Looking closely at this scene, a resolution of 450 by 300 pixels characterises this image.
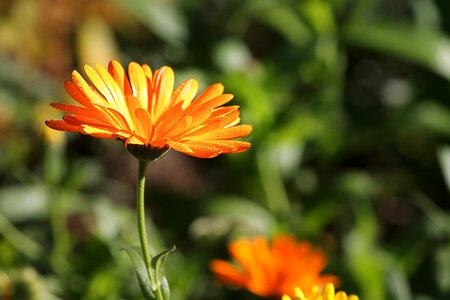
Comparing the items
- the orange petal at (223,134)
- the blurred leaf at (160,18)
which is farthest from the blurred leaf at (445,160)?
the orange petal at (223,134)

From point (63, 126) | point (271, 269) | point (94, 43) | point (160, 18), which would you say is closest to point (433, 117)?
point (160, 18)

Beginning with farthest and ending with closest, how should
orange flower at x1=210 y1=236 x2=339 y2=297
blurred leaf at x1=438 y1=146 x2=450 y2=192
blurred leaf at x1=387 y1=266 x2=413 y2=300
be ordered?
blurred leaf at x1=438 y1=146 x2=450 y2=192, blurred leaf at x1=387 y1=266 x2=413 y2=300, orange flower at x1=210 y1=236 x2=339 y2=297

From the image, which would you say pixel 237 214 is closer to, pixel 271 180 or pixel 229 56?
pixel 271 180

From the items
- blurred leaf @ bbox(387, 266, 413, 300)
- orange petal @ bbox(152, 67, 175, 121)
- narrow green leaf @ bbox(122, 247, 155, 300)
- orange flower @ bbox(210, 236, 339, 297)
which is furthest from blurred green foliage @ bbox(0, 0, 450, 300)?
orange petal @ bbox(152, 67, 175, 121)

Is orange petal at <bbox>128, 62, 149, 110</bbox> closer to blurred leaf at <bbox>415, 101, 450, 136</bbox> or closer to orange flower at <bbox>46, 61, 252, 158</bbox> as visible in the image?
orange flower at <bbox>46, 61, 252, 158</bbox>

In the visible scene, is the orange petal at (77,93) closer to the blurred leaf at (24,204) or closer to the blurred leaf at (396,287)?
the blurred leaf at (396,287)

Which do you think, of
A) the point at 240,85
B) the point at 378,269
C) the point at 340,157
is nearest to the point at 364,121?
the point at 340,157

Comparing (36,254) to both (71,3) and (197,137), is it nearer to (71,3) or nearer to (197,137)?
(197,137)
